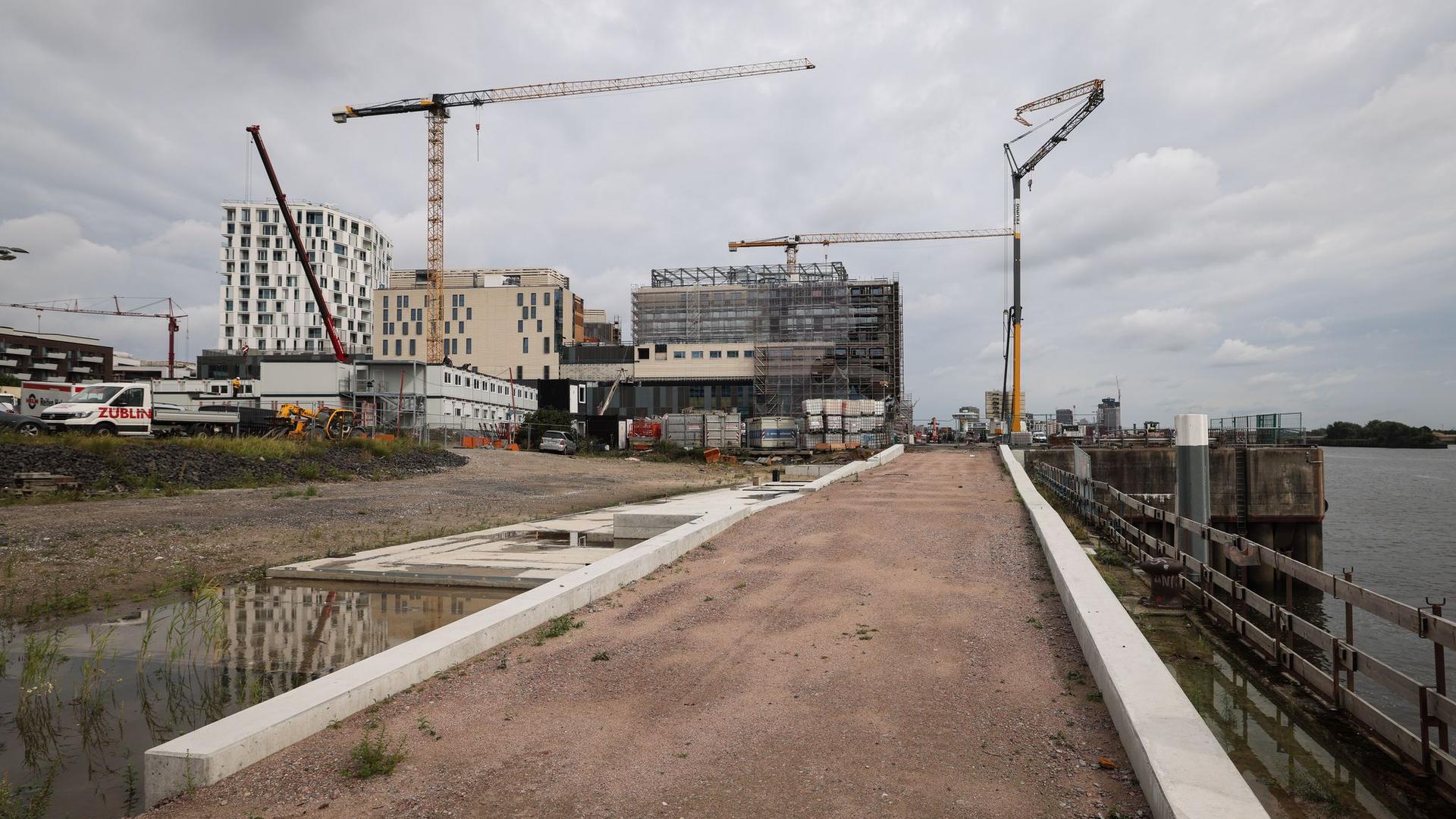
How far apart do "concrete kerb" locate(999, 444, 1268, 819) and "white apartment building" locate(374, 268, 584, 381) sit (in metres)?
91.9

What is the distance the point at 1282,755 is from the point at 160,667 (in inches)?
339

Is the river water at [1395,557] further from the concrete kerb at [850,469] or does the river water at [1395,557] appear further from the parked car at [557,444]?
the parked car at [557,444]

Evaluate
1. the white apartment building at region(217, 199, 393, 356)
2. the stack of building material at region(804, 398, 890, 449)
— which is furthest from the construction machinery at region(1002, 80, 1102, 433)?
the white apartment building at region(217, 199, 393, 356)

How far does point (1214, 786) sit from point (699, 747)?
2610 mm

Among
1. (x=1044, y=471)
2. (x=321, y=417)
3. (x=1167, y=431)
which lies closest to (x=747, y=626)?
(x=1044, y=471)

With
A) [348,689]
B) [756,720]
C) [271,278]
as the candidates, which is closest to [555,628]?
[348,689]

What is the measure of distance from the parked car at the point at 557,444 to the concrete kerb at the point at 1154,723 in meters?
42.6

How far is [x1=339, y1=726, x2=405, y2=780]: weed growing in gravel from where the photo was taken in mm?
4141

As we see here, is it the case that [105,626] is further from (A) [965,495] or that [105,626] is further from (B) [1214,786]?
(A) [965,495]

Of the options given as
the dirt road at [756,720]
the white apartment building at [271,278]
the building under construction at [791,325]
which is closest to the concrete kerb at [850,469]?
the dirt road at [756,720]

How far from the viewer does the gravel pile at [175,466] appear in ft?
65.0

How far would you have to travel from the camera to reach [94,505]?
55.7 ft

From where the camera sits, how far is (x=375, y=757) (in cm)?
423

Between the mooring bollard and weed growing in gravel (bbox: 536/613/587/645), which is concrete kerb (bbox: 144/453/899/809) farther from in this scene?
the mooring bollard
